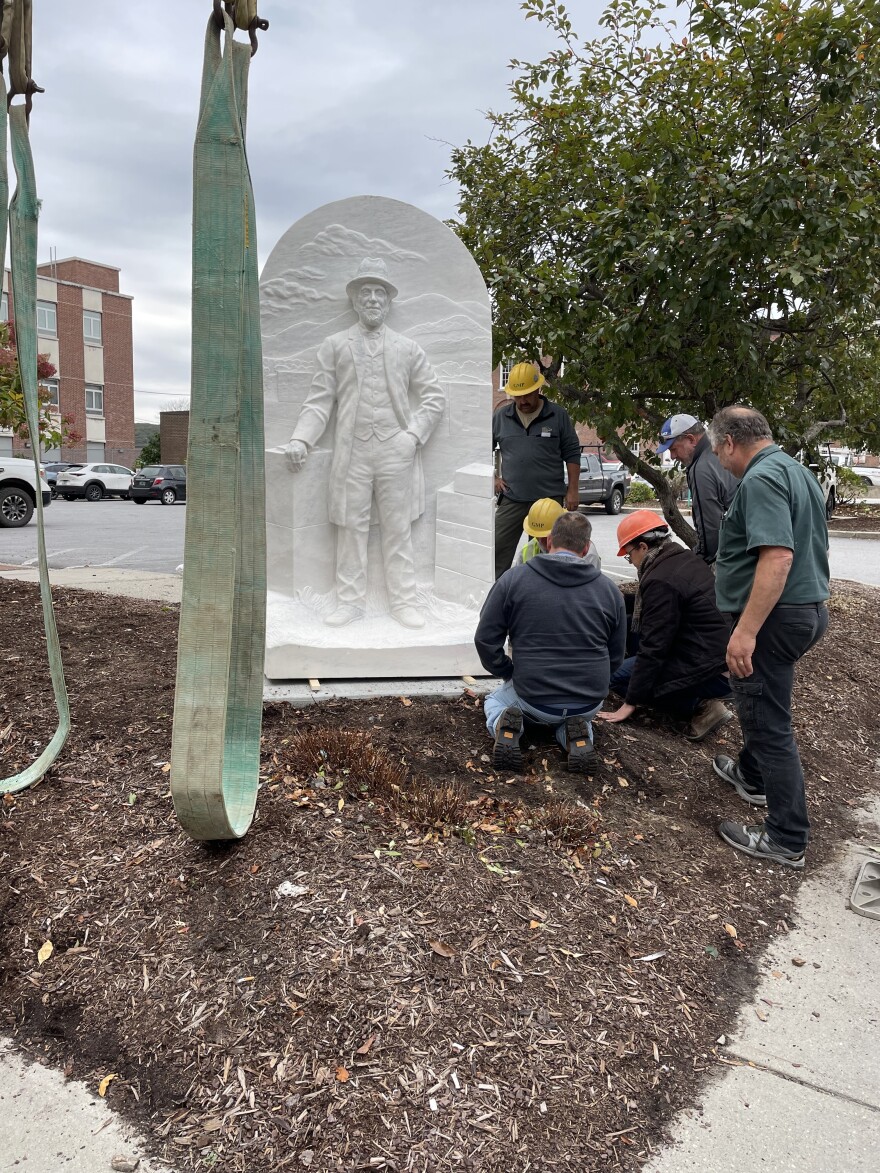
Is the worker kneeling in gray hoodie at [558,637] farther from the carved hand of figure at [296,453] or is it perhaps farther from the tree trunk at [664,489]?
the tree trunk at [664,489]

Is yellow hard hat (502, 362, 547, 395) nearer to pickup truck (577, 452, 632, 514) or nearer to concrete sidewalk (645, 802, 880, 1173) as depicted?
concrete sidewalk (645, 802, 880, 1173)

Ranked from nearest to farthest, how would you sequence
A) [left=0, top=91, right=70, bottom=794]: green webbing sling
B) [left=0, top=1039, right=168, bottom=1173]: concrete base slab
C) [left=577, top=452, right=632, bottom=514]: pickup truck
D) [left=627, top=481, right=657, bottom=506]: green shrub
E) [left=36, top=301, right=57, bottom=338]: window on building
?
[left=0, top=1039, right=168, bottom=1173]: concrete base slab
[left=0, top=91, right=70, bottom=794]: green webbing sling
[left=577, top=452, right=632, bottom=514]: pickup truck
[left=627, top=481, right=657, bottom=506]: green shrub
[left=36, top=301, right=57, bottom=338]: window on building

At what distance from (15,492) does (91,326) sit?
38012 mm

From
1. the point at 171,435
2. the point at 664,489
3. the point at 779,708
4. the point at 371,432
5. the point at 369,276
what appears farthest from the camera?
the point at 171,435

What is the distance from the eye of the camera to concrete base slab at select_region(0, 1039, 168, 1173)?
1.83 meters

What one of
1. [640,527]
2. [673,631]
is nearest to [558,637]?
[673,631]

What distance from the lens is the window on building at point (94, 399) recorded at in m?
48.5

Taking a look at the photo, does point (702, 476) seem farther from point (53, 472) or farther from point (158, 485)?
point (53, 472)

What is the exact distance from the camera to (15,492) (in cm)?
1523

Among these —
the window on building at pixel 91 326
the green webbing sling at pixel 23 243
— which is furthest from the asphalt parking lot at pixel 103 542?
the window on building at pixel 91 326

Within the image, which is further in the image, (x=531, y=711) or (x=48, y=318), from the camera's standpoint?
(x=48, y=318)

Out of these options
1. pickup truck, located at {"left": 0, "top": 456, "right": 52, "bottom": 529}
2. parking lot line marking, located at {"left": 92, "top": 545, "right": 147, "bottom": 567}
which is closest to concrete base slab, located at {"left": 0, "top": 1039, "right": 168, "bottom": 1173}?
parking lot line marking, located at {"left": 92, "top": 545, "right": 147, "bottom": 567}

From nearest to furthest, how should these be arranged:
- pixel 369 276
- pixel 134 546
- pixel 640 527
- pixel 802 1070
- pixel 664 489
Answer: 1. pixel 802 1070
2. pixel 640 527
3. pixel 369 276
4. pixel 664 489
5. pixel 134 546

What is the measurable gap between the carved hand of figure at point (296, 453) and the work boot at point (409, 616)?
98cm
